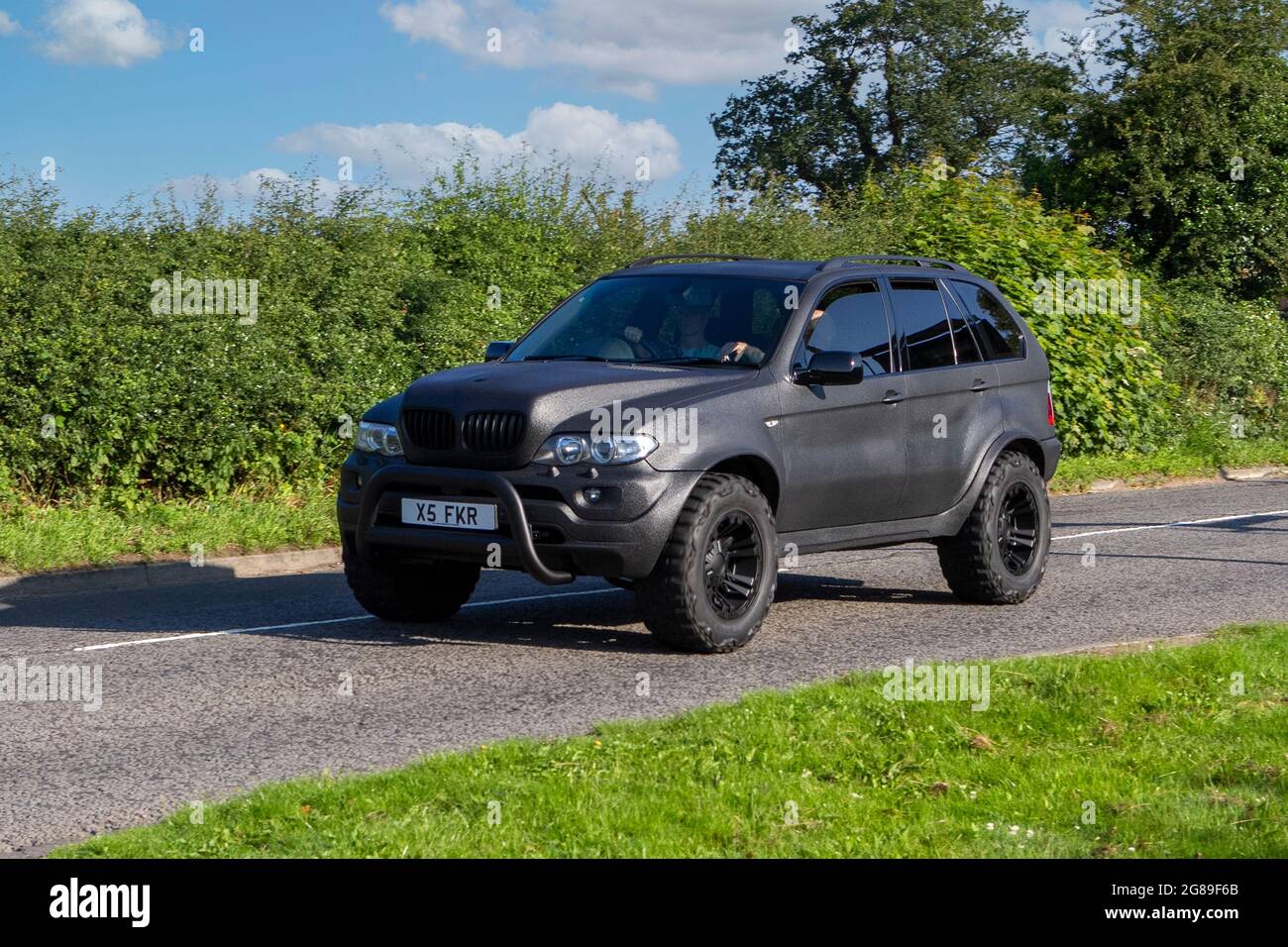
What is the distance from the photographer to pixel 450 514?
870 cm

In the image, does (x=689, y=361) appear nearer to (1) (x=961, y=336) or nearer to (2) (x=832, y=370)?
(2) (x=832, y=370)

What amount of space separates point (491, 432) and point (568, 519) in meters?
0.64

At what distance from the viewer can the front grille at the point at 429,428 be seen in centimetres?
882

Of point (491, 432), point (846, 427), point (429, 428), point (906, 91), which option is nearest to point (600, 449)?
point (491, 432)

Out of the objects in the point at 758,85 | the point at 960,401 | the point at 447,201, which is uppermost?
the point at 758,85

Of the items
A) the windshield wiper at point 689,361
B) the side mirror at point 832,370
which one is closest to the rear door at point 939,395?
the side mirror at point 832,370

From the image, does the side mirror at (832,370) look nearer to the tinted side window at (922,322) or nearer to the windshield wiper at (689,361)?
the windshield wiper at (689,361)

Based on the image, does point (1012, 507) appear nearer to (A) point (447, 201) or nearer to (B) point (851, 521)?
(B) point (851, 521)

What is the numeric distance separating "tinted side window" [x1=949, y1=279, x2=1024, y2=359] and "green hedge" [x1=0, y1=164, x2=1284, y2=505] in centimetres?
652

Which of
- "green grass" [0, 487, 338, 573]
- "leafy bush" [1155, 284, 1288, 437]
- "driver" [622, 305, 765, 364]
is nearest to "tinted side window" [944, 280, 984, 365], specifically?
"driver" [622, 305, 765, 364]

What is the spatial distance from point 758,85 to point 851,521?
57453mm

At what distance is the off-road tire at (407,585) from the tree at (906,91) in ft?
167

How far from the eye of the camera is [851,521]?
9805 mm
